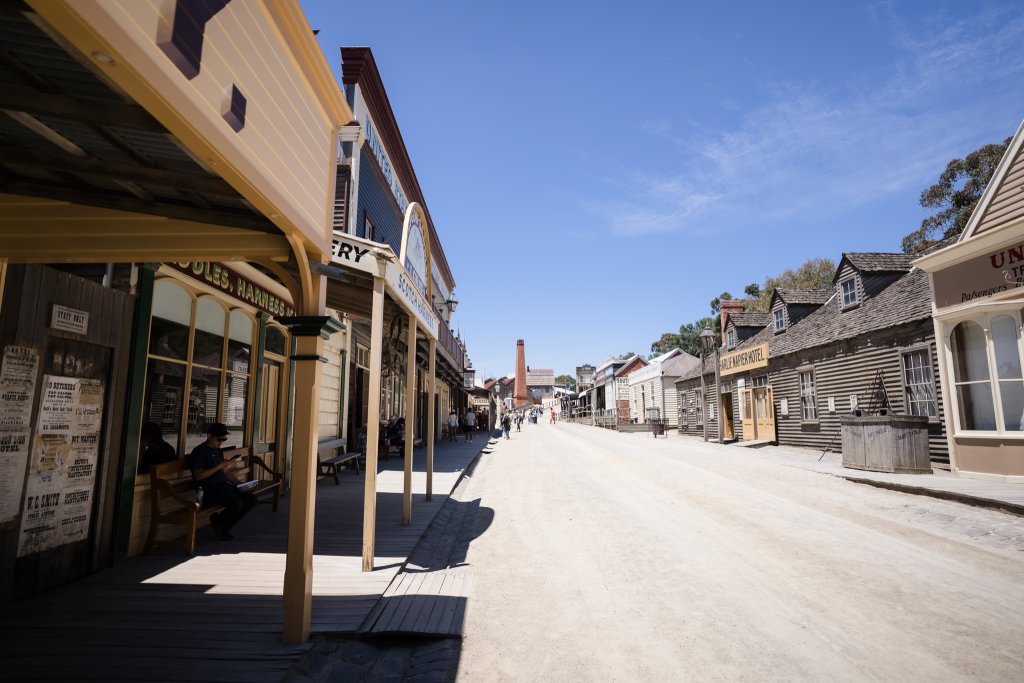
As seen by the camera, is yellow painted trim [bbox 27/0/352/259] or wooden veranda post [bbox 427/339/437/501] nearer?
yellow painted trim [bbox 27/0/352/259]

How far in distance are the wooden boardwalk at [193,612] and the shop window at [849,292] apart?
1740 cm

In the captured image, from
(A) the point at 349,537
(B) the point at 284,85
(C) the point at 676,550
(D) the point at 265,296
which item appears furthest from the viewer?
(D) the point at 265,296

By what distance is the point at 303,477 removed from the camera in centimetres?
362

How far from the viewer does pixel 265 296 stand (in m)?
8.62

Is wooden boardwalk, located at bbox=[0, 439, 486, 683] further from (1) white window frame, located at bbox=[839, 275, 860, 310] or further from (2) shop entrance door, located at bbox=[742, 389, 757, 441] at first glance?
(2) shop entrance door, located at bbox=[742, 389, 757, 441]

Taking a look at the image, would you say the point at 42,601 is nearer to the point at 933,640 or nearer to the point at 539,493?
the point at 933,640

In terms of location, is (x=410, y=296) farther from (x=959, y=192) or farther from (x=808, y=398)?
(x=959, y=192)

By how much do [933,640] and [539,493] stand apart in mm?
6774

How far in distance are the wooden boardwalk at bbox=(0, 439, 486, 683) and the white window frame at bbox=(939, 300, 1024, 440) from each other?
11.8 meters

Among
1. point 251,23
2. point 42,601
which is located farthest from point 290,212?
point 42,601

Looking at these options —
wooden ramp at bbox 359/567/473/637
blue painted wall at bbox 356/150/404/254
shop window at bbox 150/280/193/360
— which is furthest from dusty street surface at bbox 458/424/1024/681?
blue painted wall at bbox 356/150/404/254

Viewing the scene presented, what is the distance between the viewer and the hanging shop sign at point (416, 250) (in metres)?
6.39

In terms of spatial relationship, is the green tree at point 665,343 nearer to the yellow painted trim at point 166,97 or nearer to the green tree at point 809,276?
the green tree at point 809,276

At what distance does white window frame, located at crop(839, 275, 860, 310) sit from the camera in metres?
17.8
